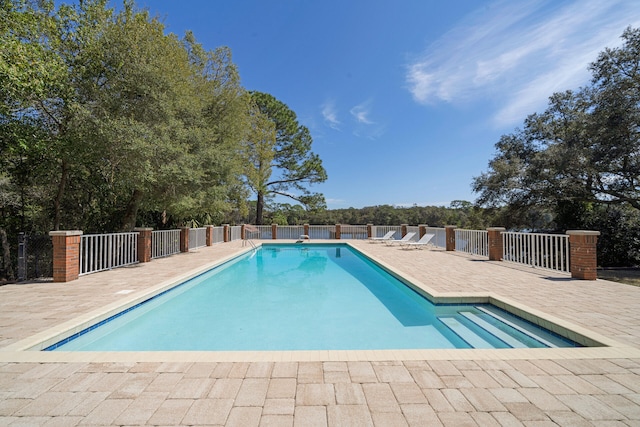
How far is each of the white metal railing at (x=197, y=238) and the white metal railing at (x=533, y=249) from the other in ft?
36.9

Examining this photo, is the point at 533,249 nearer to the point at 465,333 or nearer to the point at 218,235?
the point at 465,333

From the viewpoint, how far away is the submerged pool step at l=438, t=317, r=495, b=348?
10.6 feet

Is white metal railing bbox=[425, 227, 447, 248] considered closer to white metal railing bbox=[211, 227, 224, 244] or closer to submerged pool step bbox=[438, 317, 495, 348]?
submerged pool step bbox=[438, 317, 495, 348]

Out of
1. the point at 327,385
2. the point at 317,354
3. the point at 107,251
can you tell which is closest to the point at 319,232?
the point at 107,251

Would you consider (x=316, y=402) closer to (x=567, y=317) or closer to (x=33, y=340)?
(x=33, y=340)

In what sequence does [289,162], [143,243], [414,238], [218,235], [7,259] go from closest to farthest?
1. [143,243]
2. [7,259]
3. [414,238]
4. [218,235]
5. [289,162]

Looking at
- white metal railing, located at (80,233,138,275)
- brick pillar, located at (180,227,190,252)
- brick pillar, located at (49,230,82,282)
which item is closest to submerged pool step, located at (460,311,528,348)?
brick pillar, located at (49,230,82,282)

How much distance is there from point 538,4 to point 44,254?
582 inches

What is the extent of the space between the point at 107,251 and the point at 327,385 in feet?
23.7

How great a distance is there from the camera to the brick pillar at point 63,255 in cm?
541

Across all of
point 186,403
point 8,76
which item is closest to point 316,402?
point 186,403

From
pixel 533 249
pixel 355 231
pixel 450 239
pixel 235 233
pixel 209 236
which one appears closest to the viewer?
pixel 533 249

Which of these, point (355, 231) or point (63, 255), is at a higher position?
point (63, 255)

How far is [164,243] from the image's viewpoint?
9.78 metres
